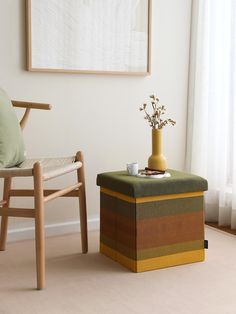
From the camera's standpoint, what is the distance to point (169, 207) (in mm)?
2533

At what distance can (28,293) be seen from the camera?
224 cm

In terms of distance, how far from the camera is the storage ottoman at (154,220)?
246 centimetres

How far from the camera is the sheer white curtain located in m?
3.20

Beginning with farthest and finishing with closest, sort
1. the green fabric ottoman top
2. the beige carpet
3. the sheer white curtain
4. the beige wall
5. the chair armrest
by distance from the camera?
the sheer white curtain
the beige wall
the chair armrest
the green fabric ottoman top
the beige carpet

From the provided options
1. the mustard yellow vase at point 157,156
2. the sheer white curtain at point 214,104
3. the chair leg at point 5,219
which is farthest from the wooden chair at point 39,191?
the sheer white curtain at point 214,104

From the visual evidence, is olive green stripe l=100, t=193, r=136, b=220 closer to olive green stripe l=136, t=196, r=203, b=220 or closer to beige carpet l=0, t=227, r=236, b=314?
olive green stripe l=136, t=196, r=203, b=220

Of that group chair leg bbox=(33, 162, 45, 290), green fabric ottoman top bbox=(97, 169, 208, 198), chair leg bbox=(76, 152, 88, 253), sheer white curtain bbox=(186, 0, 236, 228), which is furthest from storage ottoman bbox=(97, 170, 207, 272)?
sheer white curtain bbox=(186, 0, 236, 228)

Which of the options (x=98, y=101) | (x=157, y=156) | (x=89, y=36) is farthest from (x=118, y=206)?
(x=89, y=36)

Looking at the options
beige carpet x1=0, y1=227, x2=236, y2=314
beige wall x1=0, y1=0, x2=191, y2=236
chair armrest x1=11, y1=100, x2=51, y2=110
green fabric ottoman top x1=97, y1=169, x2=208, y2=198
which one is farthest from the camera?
beige wall x1=0, y1=0, x2=191, y2=236

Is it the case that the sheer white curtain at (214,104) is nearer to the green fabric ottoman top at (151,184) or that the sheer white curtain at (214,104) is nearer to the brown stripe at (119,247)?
the green fabric ottoman top at (151,184)

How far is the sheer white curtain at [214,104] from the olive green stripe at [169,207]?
0.63 metres

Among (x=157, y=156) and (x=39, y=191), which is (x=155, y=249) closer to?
(x=157, y=156)

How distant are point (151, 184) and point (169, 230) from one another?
25 centimetres

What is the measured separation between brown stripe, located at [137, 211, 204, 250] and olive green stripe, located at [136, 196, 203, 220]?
0.02 meters
